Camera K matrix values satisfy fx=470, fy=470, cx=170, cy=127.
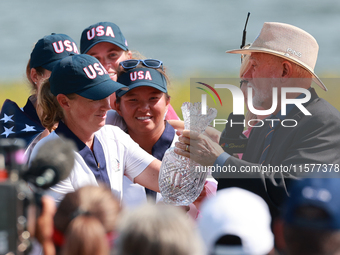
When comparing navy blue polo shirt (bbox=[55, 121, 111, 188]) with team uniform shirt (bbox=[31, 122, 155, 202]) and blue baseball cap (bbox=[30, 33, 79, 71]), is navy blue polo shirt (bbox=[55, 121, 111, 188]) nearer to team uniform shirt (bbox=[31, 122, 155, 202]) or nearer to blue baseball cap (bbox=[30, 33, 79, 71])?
team uniform shirt (bbox=[31, 122, 155, 202])

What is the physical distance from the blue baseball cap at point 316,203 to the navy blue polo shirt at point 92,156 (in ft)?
3.65

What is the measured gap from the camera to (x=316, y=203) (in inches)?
61.8

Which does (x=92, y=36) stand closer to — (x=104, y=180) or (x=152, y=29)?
(x=104, y=180)

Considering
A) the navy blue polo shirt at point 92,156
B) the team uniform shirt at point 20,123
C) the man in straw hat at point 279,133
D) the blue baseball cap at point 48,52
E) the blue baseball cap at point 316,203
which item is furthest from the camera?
the blue baseball cap at point 48,52

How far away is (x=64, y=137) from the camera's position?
96.6 inches

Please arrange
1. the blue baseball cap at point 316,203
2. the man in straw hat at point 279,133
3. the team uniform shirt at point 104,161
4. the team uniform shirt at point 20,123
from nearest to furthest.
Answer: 1. the blue baseball cap at point 316,203
2. the man in straw hat at point 279,133
3. the team uniform shirt at point 104,161
4. the team uniform shirt at point 20,123

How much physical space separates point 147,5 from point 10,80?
33.8ft

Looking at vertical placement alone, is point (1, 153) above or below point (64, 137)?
above

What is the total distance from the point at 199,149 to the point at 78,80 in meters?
0.73

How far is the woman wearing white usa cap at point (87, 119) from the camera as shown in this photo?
2.46m

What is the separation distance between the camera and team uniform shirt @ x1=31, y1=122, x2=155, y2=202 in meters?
2.34

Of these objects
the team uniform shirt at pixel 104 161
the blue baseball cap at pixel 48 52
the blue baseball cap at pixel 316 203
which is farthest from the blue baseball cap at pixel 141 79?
the blue baseball cap at pixel 316 203

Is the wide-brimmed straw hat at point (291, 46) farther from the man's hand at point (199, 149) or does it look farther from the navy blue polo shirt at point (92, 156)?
the navy blue polo shirt at point (92, 156)

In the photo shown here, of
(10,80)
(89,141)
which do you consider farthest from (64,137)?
(10,80)
